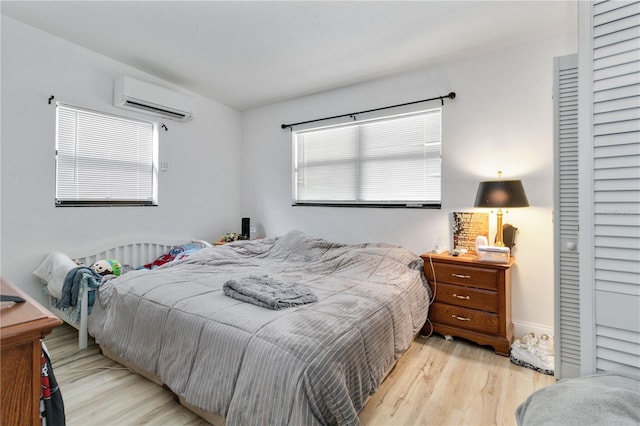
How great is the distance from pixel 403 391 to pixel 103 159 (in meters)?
3.45

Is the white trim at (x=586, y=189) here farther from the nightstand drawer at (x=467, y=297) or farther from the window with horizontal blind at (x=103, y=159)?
the window with horizontal blind at (x=103, y=159)

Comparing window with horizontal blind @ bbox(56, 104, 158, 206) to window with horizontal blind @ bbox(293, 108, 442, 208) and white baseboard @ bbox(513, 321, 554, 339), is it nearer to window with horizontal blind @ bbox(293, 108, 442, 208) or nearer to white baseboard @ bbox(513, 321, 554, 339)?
window with horizontal blind @ bbox(293, 108, 442, 208)

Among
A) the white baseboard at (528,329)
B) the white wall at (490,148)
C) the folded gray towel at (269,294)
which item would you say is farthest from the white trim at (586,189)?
the white baseboard at (528,329)

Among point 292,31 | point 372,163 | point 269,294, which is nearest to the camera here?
point 269,294

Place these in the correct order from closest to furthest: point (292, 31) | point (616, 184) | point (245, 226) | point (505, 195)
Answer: point (616, 184) < point (505, 195) < point (292, 31) < point (245, 226)

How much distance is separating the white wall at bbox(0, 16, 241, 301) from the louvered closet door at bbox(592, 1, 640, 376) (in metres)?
3.67

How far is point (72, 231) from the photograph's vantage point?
2766mm

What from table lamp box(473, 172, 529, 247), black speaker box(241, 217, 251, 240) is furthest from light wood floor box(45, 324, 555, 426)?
black speaker box(241, 217, 251, 240)

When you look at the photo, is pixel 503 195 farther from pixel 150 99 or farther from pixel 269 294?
pixel 150 99

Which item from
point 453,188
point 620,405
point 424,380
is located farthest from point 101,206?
point 620,405

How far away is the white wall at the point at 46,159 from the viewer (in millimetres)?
2402

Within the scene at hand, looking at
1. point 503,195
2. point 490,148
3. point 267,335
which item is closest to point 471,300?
point 503,195

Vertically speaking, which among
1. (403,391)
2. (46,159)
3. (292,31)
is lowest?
(403,391)

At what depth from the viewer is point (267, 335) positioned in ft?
4.53
